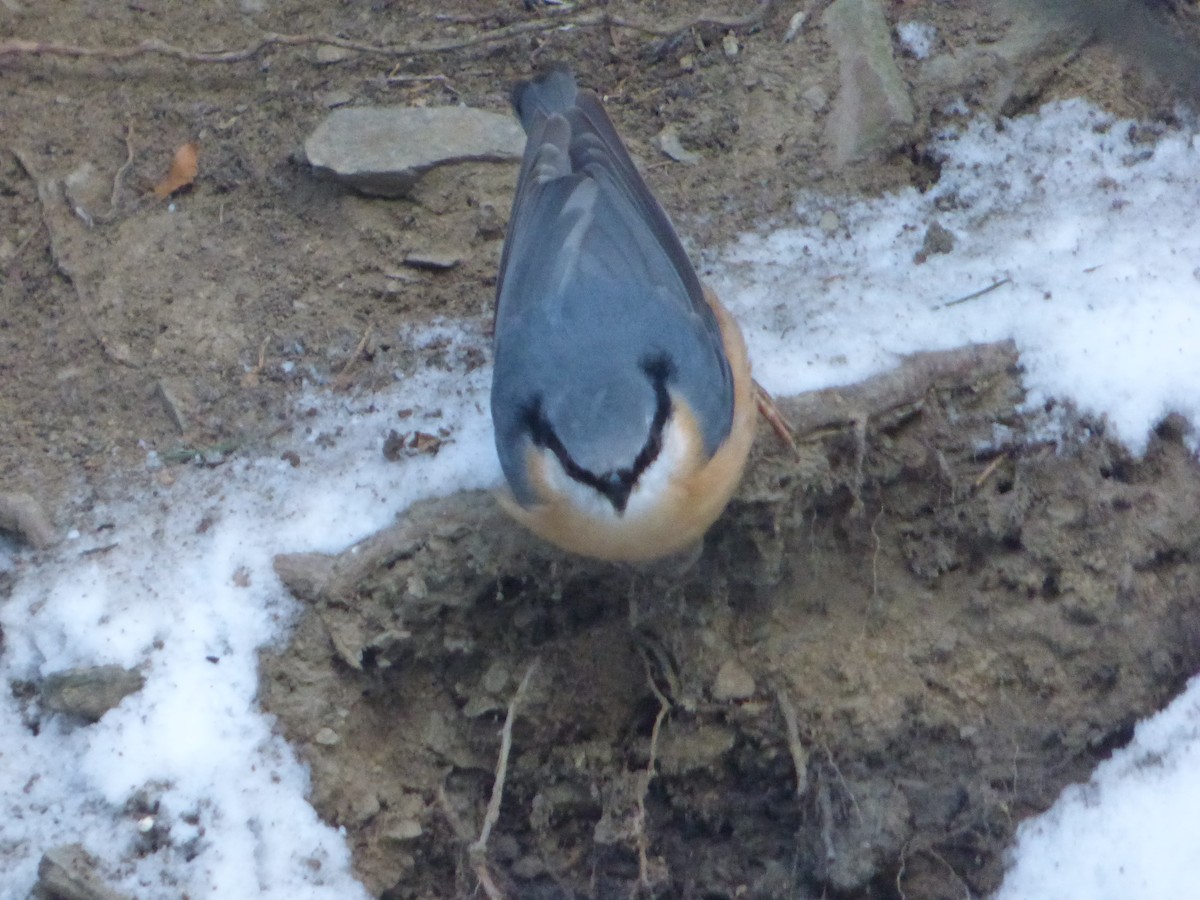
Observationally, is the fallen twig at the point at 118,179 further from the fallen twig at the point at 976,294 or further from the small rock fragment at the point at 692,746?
the fallen twig at the point at 976,294

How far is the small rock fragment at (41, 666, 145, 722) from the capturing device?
329 centimetres

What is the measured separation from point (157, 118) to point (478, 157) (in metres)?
1.15

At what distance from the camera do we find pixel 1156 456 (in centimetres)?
361

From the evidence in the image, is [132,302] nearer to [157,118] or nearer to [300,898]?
[157,118]

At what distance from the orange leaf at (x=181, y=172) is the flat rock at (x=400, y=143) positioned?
41cm

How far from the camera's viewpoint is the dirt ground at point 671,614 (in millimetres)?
3488

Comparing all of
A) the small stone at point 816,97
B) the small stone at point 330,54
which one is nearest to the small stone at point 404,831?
the small stone at point 816,97

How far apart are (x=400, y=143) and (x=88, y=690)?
6.76 ft

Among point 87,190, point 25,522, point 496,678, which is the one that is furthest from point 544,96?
point 25,522

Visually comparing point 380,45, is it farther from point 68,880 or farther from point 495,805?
point 68,880

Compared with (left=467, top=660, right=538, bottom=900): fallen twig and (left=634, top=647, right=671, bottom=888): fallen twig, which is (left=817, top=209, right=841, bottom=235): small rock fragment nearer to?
(left=634, top=647, right=671, bottom=888): fallen twig

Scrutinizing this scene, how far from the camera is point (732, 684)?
12.1 ft

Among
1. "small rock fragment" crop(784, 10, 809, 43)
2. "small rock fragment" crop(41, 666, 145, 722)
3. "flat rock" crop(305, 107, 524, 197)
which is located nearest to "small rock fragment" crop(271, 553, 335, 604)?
"small rock fragment" crop(41, 666, 145, 722)

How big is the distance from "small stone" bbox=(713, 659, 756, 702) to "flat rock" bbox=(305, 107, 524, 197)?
1901 mm
